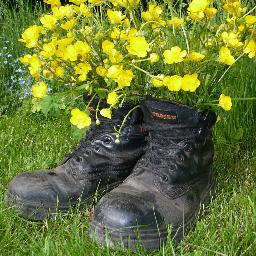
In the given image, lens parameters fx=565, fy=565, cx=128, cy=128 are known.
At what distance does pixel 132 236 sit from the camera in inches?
59.1

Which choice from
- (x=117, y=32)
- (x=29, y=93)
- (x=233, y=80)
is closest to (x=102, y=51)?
(x=117, y=32)

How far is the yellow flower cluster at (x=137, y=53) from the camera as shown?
1.51m

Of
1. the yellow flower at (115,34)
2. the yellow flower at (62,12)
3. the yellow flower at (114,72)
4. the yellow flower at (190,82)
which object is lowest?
the yellow flower at (190,82)

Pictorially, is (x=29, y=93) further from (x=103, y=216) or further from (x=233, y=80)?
(x=103, y=216)

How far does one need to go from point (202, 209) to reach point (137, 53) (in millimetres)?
543

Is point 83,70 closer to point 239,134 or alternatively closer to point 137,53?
point 137,53

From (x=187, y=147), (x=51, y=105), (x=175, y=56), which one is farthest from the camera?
(x=51, y=105)

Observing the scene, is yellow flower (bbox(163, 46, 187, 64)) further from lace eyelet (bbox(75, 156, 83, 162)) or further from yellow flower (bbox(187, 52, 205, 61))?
lace eyelet (bbox(75, 156, 83, 162))

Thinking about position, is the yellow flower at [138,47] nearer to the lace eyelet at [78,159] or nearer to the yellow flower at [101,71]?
the yellow flower at [101,71]

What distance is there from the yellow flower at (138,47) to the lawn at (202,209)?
0.52 m

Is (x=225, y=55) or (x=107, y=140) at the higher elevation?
(x=225, y=55)

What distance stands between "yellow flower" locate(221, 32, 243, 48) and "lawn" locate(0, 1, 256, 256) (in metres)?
0.47

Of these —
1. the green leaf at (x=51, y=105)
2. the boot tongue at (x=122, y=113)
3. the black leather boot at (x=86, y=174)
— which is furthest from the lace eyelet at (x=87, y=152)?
the green leaf at (x=51, y=105)

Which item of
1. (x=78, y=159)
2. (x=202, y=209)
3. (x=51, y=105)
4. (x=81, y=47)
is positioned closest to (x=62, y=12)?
(x=81, y=47)
